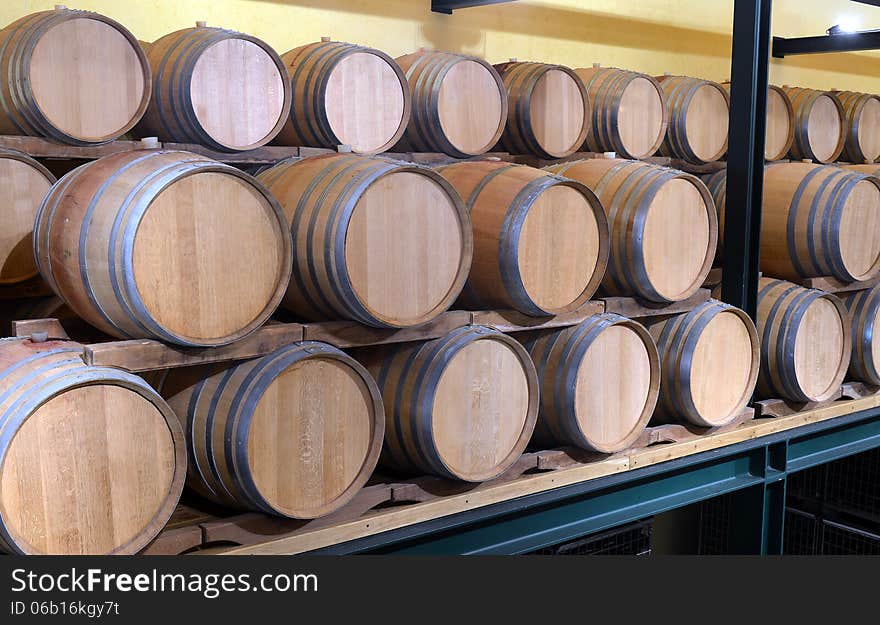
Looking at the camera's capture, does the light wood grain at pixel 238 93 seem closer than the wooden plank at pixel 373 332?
No

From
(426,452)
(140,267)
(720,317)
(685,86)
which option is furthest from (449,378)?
(685,86)

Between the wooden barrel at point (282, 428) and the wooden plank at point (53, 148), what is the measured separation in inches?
44.3

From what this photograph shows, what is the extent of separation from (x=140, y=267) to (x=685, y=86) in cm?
428

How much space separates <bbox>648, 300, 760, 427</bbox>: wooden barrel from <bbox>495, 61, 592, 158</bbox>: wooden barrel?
4.50 feet

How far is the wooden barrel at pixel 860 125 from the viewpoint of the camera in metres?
7.31

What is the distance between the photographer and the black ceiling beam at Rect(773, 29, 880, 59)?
315 inches

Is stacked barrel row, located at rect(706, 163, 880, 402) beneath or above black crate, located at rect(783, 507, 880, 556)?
above

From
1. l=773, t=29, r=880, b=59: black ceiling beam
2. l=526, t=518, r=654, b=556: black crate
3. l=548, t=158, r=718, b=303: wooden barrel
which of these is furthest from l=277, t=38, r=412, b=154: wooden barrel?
l=773, t=29, r=880, b=59: black ceiling beam

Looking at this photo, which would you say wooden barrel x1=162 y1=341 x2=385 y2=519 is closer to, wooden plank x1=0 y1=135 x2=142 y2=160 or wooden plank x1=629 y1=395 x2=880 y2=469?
wooden plank x1=0 y1=135 x2=142 y2=160

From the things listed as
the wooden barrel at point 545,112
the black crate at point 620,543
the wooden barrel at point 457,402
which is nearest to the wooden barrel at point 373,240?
the wooden barrel at point 457,402

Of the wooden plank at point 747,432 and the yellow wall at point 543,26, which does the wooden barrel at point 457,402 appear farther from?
the yellow wall at point 543,26

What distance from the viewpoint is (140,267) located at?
119 inches

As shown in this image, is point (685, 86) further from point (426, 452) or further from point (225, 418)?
point (225, 418)

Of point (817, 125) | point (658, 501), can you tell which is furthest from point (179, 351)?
point (817, 125)
